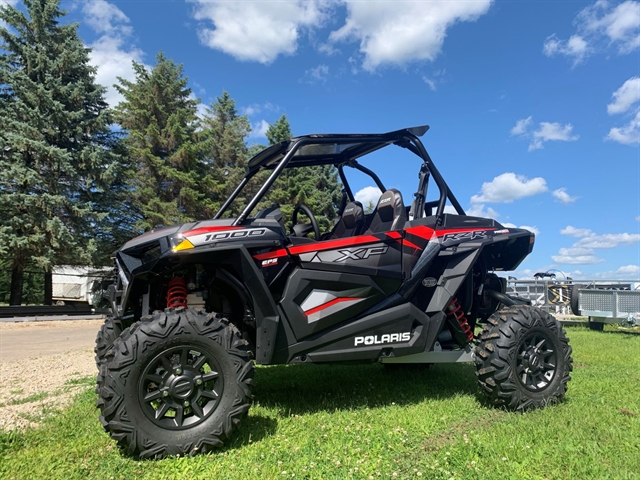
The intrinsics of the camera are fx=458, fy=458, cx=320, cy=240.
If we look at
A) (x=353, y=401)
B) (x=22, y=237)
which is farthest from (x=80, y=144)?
(x=353, y=401)

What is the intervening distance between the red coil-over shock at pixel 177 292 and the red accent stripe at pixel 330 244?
957 mm

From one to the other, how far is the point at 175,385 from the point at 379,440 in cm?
152

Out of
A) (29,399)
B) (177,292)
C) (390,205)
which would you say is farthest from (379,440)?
(29,399)

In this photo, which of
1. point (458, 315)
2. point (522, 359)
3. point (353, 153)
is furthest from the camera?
point (353, 153)

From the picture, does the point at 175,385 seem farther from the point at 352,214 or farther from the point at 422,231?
the point at 352,214

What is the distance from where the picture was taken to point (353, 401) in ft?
14.7

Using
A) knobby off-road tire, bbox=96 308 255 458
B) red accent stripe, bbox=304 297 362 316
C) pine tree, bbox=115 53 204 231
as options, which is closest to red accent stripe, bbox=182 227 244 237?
knobby off-road tire, bbox=96 308 255 458

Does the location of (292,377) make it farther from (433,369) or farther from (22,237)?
(22,237)

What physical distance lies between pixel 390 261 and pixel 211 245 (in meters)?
1.67

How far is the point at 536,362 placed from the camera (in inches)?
174

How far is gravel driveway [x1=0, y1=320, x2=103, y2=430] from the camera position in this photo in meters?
4.16

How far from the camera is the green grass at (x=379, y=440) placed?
2850 millimetres

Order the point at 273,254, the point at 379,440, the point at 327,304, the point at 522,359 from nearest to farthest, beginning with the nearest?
the point at 379,440
the point at 273,254
the point at 327,304
the point at 522,359

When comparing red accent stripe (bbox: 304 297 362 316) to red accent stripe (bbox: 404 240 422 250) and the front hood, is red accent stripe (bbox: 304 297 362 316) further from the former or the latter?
the front hood
